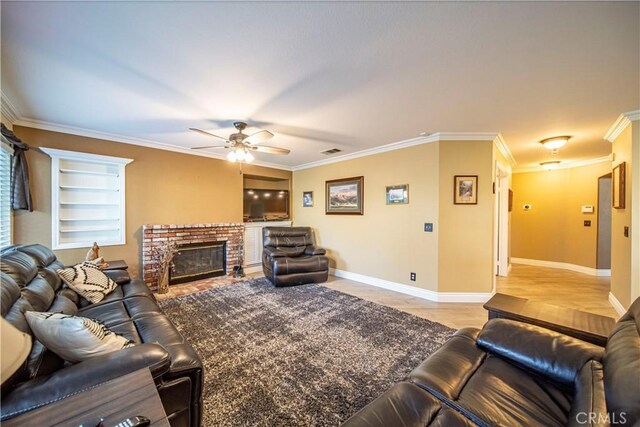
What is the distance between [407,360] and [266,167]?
467 centimetres

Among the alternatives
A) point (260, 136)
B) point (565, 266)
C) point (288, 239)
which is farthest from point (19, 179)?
point (565, 266)

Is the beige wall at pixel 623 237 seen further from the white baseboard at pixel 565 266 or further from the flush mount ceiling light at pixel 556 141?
the white baseboard at pixel 565 266

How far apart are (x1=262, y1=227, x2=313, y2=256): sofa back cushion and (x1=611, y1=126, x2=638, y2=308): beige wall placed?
178 inches

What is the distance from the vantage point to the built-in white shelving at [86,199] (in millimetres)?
3369

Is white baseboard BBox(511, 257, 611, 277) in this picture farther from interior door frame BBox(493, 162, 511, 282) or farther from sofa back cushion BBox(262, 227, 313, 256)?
sofa back cushion BBox(262, 227, 313, 256)

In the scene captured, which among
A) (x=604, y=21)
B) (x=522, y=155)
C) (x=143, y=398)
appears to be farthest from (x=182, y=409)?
(x=522, y=155)

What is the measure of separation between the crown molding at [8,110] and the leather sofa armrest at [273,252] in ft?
11.7

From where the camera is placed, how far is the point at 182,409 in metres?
1.31

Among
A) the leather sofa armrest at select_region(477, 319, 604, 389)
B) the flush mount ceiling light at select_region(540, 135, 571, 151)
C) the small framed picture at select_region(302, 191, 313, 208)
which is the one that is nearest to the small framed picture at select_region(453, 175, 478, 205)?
the flush mount ceiling light at select_region(540, 135, 571, 151)

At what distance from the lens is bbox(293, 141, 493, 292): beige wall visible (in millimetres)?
3637

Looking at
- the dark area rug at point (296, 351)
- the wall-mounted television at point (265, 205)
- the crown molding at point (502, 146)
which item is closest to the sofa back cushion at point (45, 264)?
the dark area rug at point (296, 351)

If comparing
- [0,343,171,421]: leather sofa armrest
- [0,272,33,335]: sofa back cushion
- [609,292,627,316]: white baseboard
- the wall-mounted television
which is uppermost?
the wall-mounted television

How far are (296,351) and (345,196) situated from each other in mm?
3245

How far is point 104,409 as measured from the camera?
83 centimetres
